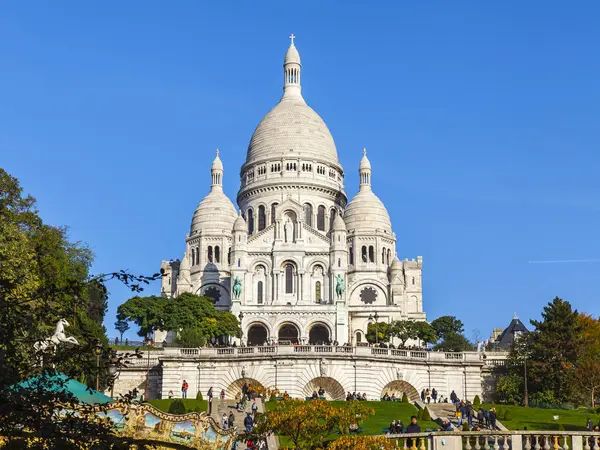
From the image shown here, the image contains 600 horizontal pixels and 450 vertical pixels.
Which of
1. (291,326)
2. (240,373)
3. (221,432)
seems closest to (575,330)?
(240,373)

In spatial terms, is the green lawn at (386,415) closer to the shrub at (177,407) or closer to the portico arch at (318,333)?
the shrub at (177,407)

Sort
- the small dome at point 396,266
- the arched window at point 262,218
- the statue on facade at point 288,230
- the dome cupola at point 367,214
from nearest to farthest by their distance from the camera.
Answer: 1. the statue on facade at point 288,230
2. the small dome at point 396,266
3. the dome cupola at point 367,214
4. the arched window at point 262,218

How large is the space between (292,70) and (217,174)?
1914 cm

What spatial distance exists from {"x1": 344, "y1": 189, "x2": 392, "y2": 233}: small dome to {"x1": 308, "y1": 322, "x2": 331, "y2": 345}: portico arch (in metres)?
17.7

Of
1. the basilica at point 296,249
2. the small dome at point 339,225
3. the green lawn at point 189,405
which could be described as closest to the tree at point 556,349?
the green lawn at point 189,405

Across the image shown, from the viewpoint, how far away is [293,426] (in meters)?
32.1

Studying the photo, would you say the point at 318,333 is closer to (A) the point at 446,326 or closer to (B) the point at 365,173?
(A) the point at 446,326

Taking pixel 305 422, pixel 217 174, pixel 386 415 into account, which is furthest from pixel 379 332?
pixel 305 422

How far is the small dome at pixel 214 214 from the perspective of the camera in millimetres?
111744

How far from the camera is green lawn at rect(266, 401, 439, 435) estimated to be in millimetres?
45644

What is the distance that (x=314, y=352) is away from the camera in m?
62.1

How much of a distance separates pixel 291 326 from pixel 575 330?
35.3 m

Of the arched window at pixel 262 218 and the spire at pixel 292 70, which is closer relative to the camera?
the arched window at pixel 262 218

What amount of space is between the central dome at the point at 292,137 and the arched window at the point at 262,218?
658 centimetres
